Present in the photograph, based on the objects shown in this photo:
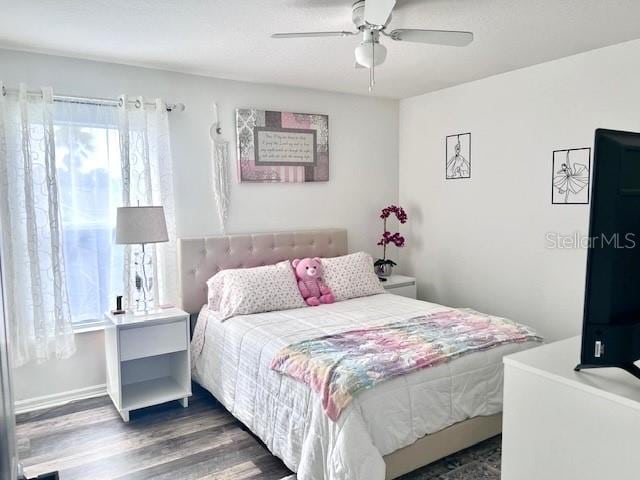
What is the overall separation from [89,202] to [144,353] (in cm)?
113

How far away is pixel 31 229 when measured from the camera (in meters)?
3.08

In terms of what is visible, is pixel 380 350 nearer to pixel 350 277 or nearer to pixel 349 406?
pixel 349 406

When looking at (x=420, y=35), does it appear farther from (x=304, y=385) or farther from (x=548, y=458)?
(x=548, y=458)

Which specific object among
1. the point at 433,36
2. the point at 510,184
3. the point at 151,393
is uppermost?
the point at 433,36

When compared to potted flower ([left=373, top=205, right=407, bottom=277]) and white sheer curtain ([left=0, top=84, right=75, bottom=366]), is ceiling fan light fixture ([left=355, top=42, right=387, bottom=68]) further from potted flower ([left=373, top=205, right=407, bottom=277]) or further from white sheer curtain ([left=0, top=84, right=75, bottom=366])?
potted flower ([left=373, top=205, right=407, bottom=277])

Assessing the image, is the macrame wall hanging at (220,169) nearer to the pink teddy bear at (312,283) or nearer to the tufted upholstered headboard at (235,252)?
the tufted upholstered headboard at (235,252)

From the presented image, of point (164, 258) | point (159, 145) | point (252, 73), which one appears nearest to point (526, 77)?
point (252, 73)

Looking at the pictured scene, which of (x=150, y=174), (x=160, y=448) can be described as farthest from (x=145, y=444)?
(x=150, y=174)

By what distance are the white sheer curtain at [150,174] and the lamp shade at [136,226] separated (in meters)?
0.28

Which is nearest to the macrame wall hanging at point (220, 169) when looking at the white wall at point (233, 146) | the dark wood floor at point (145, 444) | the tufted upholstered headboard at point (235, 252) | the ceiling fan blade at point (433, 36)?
the white wall at point (233, 146)

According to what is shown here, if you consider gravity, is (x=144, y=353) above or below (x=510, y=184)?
below

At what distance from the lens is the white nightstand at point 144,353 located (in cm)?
309

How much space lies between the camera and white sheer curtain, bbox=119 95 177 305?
3404 mm

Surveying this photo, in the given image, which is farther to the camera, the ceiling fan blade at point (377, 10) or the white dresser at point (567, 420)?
the ceiling fan blade at point (377, 10)
